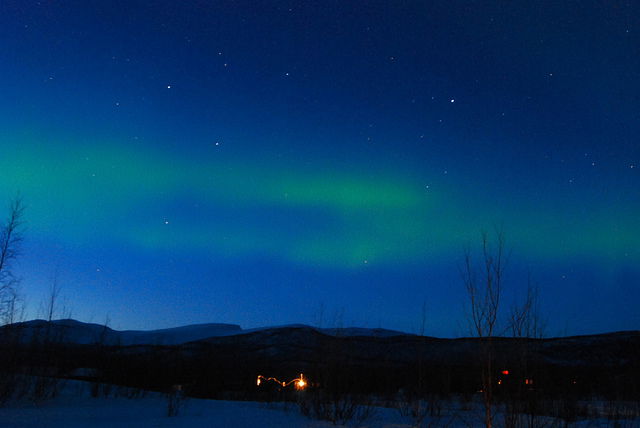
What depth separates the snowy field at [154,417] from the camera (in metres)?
9.21

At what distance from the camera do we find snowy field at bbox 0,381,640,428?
30.2 ft

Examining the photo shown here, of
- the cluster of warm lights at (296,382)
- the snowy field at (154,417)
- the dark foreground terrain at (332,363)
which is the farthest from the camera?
the dark foreground terrain at (332,363)

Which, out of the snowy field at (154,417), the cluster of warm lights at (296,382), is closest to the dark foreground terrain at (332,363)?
the cluster of warm lights at (296,382)

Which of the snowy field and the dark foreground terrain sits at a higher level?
the dark foreground terrain

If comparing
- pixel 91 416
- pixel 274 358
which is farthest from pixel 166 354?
pixel 91 416

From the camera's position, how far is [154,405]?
1362cm

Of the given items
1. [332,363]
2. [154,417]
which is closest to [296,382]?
[332,363]

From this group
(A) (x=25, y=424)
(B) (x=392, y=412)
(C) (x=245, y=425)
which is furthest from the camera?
(B) (x=392, y=412)

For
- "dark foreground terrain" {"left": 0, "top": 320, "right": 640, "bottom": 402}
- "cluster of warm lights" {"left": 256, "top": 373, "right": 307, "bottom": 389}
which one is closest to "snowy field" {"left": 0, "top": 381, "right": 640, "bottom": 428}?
"cluster of warm lights" {"left": 256, "top": 373, "right": 307, "bottom": 389}

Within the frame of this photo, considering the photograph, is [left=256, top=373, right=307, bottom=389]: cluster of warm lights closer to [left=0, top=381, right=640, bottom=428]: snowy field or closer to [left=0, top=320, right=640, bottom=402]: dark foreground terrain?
[left=0, top=320, right=640, bottom=402]: dark foreground terrain

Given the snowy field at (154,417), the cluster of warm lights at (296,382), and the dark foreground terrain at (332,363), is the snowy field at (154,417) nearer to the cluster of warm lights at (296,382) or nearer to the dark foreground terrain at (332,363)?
the cluster of warm lights at (296,382)

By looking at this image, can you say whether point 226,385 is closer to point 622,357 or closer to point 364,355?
point 364,355

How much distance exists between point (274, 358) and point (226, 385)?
15214 mm

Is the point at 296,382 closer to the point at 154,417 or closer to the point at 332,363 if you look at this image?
the point at 332,363
